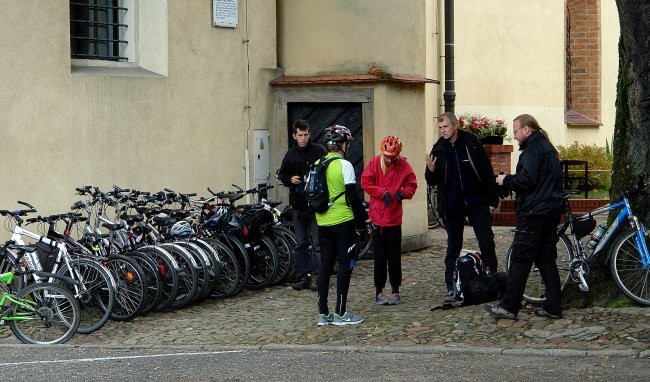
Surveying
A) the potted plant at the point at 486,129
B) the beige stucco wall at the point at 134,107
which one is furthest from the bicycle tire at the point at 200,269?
the potted plant at the point at 486,129

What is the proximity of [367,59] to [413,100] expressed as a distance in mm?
925

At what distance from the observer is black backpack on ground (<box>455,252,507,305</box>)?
1256 cm

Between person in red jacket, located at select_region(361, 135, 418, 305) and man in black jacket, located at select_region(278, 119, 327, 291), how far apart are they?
1.29 m

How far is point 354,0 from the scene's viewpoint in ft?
58.4

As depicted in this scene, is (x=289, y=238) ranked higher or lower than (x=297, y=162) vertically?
lower

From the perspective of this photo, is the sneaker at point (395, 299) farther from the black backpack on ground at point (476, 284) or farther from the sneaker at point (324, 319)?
the sneaker at point (324, 319)

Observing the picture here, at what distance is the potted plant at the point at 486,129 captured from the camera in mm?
23656

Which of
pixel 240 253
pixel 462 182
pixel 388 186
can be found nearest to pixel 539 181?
pixel 462 182

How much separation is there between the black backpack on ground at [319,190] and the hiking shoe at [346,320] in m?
0.96

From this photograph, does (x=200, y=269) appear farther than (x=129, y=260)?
Yes

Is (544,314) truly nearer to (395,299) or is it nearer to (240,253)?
(395,299)

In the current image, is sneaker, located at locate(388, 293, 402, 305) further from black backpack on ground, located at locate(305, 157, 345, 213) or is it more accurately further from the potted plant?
the potted plant

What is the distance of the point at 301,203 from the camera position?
14703mm

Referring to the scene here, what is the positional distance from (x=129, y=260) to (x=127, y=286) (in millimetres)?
243
